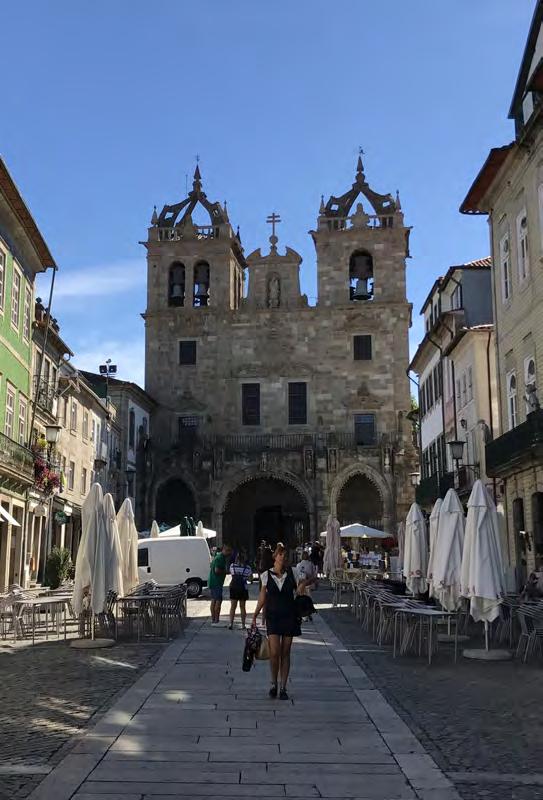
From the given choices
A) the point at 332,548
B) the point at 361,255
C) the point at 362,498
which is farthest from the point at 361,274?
the point at 332,548

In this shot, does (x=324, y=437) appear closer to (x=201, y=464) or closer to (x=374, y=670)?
(x=201, y=464)

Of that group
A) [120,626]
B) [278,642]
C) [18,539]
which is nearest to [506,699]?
[278,642]

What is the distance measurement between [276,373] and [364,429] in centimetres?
618

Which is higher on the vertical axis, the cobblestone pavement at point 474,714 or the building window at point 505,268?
the building window at point 505,268

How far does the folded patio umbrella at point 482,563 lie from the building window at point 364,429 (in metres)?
35.3

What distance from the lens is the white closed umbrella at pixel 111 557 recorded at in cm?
1591

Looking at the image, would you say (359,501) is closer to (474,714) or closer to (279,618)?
(279,618)

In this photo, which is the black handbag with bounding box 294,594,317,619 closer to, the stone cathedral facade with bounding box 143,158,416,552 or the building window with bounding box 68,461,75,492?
the building window with bounding box 68,461,75,492

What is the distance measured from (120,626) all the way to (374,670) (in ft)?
27.5

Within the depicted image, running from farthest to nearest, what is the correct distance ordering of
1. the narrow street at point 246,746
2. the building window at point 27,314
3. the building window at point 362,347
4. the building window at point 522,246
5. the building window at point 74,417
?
the building window at point 362,347 → the building window at point 74,417 → the building window at point 27,314 → the building window at point 522,246 → the narrow street at point 246,746

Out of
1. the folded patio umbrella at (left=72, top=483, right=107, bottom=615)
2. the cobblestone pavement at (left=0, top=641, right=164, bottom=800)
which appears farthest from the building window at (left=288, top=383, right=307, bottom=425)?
the cobblestone pavement at (left=0, top=641, right=164, bottom=800)

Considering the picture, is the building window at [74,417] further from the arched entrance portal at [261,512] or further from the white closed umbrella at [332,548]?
the white closed umbrella at [332,548]

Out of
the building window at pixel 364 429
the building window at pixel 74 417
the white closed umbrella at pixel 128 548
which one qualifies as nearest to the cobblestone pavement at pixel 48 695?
the white closed umbrella at pixel 128 548

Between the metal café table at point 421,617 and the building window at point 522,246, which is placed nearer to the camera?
the metal café table at point 421,617
